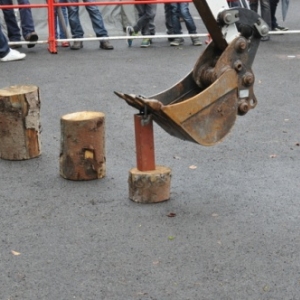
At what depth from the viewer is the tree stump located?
713 centimetres

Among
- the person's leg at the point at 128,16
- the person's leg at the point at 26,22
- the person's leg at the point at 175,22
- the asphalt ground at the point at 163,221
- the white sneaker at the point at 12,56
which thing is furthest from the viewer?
the person's leg at the point at 128,16

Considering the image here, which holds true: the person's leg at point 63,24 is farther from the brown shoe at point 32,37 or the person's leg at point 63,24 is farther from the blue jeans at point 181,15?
the blue jeans at point 181,15

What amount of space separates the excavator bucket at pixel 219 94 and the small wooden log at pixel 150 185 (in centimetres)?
32

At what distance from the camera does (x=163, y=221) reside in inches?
231

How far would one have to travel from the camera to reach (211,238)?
553cm

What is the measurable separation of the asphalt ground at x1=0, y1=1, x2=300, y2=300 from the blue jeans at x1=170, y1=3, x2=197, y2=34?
3.84 m

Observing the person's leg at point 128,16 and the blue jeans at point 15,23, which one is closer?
the blue jeans at point 15,23

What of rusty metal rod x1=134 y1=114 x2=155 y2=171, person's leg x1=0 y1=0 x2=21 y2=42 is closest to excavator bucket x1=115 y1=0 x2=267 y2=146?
rusty metal rod x1=134 y1=114 x2=155 y2=171

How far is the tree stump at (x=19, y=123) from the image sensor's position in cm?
713

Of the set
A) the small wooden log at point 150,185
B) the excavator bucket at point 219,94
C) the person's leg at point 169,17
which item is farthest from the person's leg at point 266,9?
the small wooden log at point 150,185

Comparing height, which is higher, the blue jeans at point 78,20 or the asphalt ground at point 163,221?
the asphalt ground at point 163,221

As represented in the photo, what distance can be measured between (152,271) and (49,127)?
3.65 metres

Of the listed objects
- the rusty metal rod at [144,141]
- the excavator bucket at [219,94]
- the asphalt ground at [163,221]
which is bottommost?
the asphalt ground at [163,221]

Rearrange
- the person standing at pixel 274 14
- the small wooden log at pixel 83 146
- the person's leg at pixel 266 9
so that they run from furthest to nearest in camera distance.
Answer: the person standing at pixel 274 14 < the person's leg at pixel 266 9 < the small wooden log at pixel 83 146
